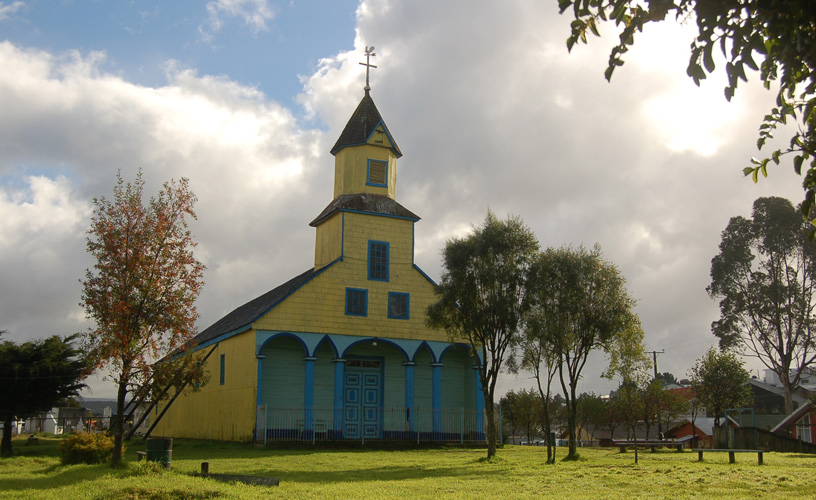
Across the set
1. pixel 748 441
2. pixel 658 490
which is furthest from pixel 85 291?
pixel 748 441

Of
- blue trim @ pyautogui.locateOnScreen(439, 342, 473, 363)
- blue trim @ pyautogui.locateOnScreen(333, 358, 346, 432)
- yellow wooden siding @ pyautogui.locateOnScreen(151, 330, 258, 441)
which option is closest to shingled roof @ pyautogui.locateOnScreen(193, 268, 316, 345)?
yellow wooden siding @ pyautogui.locateOnScreen(151, 330, 258, 441)

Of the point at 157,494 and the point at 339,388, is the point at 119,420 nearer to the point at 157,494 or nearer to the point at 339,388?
the point at 157,494

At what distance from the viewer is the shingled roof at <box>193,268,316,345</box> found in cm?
3331

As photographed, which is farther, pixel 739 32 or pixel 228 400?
pixel 228 400

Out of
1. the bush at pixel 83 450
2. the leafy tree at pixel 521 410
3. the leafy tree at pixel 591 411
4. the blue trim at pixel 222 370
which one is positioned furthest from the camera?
the leafy tree at pixel 591 411

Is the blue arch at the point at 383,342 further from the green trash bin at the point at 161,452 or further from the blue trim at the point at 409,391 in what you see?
the green trash bin at the point at 161,452

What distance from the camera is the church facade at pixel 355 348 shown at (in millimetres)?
32750

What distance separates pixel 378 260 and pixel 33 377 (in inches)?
621

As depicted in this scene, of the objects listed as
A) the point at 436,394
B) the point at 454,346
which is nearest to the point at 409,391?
the point at 436,394

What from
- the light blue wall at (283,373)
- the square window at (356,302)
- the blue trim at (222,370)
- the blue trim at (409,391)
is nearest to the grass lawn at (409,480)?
the light blue wall at (283,373)

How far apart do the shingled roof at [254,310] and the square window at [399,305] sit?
4.03 metres

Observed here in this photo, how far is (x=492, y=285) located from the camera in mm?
26531

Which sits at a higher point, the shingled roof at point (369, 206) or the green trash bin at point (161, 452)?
the shingled roof at point (369, 206)

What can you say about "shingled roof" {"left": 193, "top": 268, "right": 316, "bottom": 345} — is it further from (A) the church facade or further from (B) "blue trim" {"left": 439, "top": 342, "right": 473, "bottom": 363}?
(B) "blue trim" {"left": 439, "top": 342, "right": 473, "bottom": 363}
